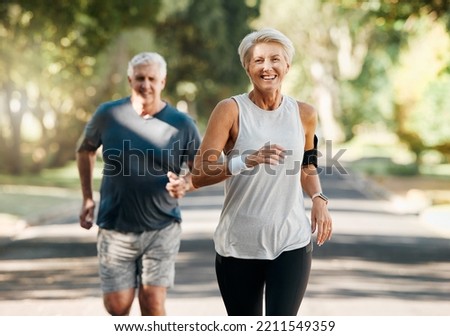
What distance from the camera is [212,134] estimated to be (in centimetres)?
545

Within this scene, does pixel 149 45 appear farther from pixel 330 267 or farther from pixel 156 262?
pixel 156 262

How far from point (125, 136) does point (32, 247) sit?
10066 mm

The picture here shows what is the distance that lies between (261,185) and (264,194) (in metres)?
0.04

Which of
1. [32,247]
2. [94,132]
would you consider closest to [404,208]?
[32,247]

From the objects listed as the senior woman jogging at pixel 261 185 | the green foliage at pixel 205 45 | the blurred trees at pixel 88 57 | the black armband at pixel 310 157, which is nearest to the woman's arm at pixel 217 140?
the senior woman jogging at pixel 261 185

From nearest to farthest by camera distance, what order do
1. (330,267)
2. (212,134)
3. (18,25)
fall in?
(212,134) < (330,267) < (18,25)

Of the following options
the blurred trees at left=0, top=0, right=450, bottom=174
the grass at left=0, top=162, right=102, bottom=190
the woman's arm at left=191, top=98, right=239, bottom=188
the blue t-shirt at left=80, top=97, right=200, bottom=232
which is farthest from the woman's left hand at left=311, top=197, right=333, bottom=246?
the grass at left=0, top=162, right=102, bottom=190

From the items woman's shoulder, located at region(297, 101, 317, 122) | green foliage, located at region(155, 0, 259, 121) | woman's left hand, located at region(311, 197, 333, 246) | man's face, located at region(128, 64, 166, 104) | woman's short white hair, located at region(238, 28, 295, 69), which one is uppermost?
green foliage, located at region(155, 0, 259, 121)

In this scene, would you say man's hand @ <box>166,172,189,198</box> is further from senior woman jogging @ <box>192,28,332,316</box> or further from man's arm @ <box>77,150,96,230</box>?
senior woman jogging @ <box>192,28,332,316</box>

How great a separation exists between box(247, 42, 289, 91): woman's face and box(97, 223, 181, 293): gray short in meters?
2.15

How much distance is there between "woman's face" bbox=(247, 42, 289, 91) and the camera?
5.46 metres

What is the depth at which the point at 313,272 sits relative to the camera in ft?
45.2

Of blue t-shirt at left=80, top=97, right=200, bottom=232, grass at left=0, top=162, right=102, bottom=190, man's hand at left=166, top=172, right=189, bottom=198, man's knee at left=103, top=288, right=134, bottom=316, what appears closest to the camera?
man's hand at left=166, top=172, right=189, bottom=198

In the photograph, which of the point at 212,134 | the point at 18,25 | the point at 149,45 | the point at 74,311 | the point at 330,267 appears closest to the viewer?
the point at 212,134
